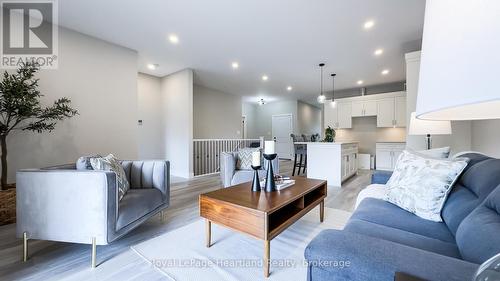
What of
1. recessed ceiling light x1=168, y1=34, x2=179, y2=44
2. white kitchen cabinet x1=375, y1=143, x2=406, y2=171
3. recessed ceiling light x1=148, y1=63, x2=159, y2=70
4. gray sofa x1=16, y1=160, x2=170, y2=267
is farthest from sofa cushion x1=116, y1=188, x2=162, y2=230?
white kitchen cabinet x1=375, y1=143, x2=406, y2=171

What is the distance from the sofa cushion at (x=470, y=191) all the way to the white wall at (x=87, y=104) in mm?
4350

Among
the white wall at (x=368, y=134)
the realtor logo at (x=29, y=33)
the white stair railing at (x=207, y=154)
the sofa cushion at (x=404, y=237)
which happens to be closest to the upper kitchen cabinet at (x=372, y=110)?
the white wall at (x=368, y=134)

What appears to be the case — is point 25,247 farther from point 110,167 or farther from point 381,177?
point 381,177

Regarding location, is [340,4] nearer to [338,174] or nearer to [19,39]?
[338,174]

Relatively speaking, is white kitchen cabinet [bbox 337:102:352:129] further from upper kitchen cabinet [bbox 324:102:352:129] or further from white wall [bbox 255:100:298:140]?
white wall [bbox 255:100:298:140]

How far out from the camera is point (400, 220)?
1354mm

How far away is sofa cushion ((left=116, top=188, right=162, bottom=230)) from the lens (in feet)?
5.64

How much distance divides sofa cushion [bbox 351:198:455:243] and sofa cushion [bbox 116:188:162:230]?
5.91ft

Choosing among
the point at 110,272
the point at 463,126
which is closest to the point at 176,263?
the point at 110,272

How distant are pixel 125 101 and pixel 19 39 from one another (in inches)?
57.0

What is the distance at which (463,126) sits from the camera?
308cm

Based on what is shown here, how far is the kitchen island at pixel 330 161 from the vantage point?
13.4 ft

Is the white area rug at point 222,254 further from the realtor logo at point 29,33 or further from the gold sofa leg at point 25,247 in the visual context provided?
the realtor logo at point 29,33

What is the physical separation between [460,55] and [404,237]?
117 centimetres
